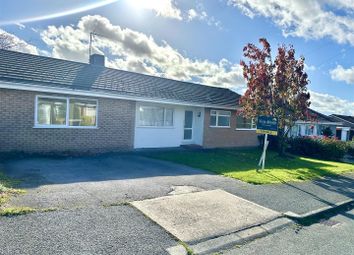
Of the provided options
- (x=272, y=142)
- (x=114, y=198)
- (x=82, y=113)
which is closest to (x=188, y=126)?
(x=82, y=113)

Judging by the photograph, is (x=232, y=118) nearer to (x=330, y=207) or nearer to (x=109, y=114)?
(x=109, y=114)

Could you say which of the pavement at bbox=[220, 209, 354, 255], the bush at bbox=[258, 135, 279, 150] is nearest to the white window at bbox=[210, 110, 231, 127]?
the bush at bbox=[258, 135, 279, 150]

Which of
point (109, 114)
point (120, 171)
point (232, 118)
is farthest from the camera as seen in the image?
point (232, 118)

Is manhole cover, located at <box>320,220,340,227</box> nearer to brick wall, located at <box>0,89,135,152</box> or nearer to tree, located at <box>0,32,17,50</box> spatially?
brick wall, located at <box>0,89,135,152</box>

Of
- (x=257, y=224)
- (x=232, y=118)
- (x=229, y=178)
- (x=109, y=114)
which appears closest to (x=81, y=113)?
(x=109, y=114)

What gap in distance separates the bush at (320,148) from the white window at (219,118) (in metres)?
5.64

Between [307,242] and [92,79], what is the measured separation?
1193cm

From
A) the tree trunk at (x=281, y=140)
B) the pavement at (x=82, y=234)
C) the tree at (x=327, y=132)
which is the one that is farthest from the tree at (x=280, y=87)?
the tree at (x=327, y=132)

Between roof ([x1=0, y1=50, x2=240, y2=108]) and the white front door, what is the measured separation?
3.55ft

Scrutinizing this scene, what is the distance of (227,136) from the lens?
19891 millimetres

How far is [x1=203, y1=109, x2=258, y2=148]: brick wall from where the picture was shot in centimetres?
1847

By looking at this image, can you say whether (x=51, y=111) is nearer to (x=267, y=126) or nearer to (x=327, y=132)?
(x=267, y=126)

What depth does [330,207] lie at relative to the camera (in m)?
7.34

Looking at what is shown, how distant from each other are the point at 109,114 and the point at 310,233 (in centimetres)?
1025
